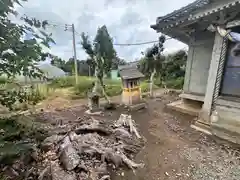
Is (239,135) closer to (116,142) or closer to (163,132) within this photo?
(163,132)

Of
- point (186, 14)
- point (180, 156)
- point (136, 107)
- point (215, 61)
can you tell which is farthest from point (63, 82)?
point (180, 156)

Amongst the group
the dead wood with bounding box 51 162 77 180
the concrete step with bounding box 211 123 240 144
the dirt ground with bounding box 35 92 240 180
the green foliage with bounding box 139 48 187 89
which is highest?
the green foliage with bounding box 139 48 187 89

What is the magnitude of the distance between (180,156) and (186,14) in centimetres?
408

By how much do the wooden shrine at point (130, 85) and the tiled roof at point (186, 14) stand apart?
203 centimetres

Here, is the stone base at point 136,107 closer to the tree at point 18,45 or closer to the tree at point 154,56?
the tree at point 154,56

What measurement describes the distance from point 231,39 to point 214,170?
10.8 feet

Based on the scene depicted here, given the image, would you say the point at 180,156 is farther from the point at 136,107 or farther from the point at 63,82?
the point at 63,82

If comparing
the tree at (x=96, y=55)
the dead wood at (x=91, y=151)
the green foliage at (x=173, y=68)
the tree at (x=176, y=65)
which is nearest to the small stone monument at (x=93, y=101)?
the tree at (x=96, y=55)

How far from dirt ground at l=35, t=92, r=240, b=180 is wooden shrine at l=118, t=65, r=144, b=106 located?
66.3 inches

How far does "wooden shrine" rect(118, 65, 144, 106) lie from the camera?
22.2 ft

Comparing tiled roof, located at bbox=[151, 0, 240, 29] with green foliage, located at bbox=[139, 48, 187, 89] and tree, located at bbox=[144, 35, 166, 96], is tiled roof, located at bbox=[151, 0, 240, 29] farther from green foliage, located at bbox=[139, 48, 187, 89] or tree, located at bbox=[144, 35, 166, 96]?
green foliage, located at bbox=[139, 48, 187, 89]

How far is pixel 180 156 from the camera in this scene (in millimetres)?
3400

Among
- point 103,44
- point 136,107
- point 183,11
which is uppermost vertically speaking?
point 183,11

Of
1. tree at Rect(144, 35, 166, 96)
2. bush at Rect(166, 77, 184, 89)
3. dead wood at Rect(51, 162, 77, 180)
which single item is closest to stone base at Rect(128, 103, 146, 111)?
tree at Rect(144, 35, 166, 96)
